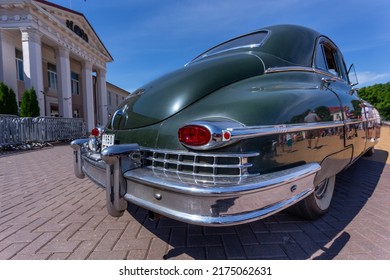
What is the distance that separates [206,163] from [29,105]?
13398 mm

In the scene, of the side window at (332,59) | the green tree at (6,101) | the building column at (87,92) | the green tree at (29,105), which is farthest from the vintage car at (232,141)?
the building column at (87,92)

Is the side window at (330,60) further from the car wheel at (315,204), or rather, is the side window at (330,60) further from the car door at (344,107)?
the car wheel at (315,204)

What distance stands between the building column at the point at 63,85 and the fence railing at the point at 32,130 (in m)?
3.82

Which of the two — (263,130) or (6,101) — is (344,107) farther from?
(6,101)

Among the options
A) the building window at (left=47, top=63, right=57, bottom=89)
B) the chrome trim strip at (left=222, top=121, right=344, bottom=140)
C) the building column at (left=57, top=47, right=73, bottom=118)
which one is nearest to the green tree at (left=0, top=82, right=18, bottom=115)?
the building column at (left=57, top=47, right=73, bottom=118)

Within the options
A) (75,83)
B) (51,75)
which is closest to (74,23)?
(51,75)

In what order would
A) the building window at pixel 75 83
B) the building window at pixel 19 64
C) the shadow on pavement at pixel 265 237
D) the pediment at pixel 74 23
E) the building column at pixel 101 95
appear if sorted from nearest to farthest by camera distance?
the shadow on pavement at pixel 265 237 → the pediment at pixel 74 23 → the building window at pixel 19 64 → the building window at pixel 75 83 → the building column at pixel 101 95

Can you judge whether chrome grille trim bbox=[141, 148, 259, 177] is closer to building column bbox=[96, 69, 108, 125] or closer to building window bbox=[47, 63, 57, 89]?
building window bbox=[47, 63, 57, 89]

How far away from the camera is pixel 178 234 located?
2.06 m

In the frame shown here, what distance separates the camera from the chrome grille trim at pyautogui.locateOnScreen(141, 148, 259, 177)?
1371 mm

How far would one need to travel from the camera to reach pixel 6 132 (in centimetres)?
858

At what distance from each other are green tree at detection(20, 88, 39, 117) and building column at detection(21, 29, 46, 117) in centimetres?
153

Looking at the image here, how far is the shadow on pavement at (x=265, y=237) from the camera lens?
1.76 metres
